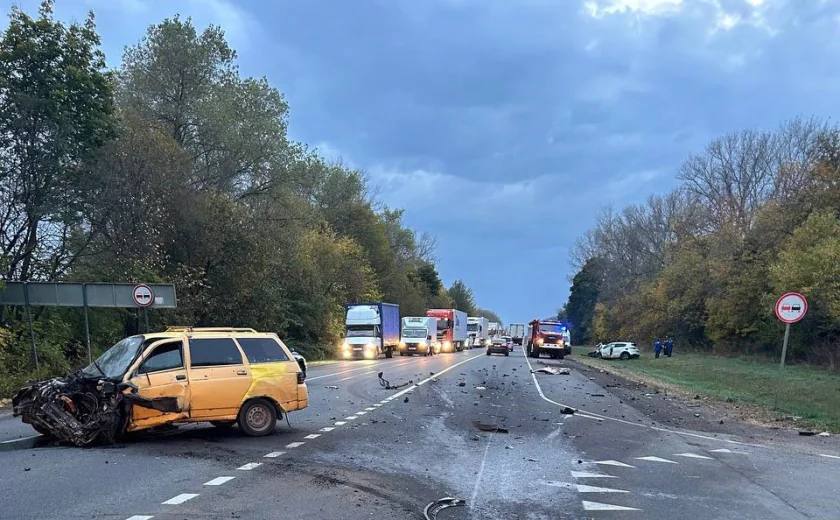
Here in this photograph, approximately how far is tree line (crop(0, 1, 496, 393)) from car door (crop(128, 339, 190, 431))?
32.8 ft

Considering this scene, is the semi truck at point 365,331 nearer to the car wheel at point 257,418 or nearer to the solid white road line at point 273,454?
the car wheel at point 257,418

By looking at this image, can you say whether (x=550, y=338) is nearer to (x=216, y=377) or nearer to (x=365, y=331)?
(x=365, y=331)

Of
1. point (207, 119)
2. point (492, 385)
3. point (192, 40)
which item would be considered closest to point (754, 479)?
point (492, 385)

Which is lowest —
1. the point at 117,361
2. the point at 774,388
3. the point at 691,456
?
the point at 774,388

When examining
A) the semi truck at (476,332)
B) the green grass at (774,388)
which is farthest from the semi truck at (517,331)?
the green grass at (774,388)

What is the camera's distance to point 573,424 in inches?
534

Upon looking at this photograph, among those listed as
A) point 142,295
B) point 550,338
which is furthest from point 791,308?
point 550,338

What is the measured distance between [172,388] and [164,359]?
49cm

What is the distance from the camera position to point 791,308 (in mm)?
15867

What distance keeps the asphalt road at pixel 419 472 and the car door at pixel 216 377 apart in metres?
0.54

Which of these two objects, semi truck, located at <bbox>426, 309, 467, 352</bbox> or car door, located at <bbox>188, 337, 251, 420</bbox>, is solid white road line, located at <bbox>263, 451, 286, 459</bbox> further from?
semi truck, located at <bbox>426, 309, 467, 352</bbox>

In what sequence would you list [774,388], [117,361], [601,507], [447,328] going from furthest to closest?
[447,328], [774,388], [117,361], [601,507]

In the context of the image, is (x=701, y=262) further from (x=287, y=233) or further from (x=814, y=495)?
(x=814, y=495)

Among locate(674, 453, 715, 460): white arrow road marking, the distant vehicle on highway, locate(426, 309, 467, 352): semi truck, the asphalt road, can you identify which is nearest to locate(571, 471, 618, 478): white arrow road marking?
the asphalt road
